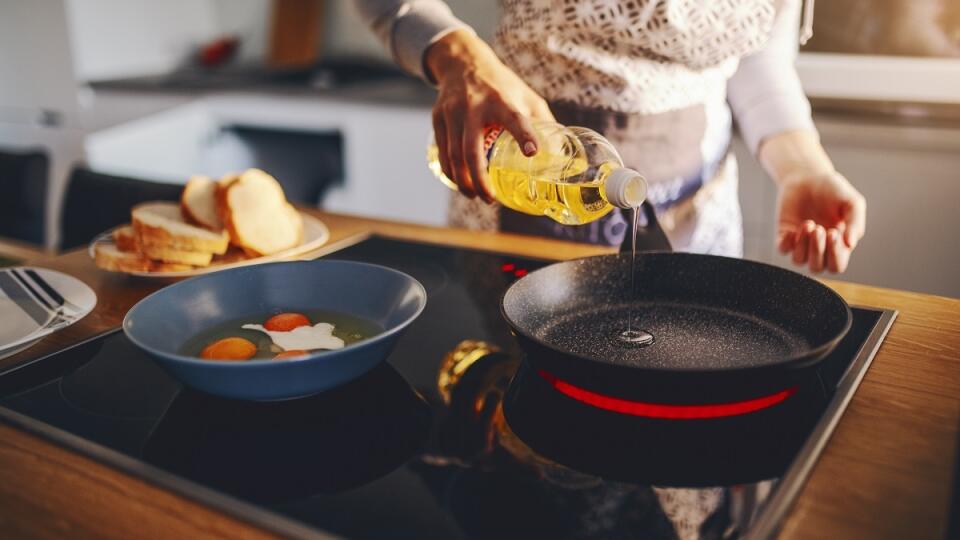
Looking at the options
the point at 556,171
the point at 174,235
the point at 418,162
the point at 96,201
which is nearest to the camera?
the point at 556,171

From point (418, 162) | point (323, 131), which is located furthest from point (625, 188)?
point (323, 131)

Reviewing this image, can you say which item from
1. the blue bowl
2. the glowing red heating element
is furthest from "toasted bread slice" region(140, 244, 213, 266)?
the glowing red heating element

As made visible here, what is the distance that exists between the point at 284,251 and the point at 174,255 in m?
0.13

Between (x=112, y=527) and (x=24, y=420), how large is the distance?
0.59 ft

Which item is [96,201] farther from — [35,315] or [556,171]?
[556,171]

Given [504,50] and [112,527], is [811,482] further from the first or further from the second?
[504,50]

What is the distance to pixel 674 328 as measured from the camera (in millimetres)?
734

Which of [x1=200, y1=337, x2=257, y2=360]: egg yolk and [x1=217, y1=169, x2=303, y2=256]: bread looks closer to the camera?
[x1=200, y1=337, x2=257, y2=360]: egg yolk

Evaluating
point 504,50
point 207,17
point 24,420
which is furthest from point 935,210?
point 207,17

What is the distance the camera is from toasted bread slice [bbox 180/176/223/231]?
3.47 ft

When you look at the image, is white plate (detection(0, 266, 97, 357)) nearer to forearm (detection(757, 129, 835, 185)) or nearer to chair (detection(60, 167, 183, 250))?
chair (detection(60, 167, 183, 250))

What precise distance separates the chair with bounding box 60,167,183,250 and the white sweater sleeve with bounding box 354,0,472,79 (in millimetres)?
565

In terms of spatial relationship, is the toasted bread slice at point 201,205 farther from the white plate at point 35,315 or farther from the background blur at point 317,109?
the background blur at point 317,109

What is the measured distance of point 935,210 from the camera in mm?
1848
